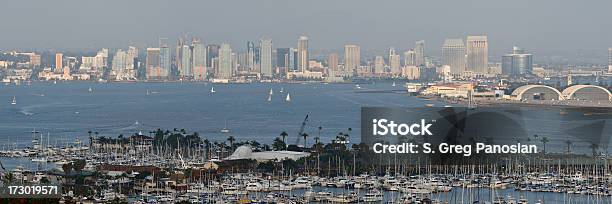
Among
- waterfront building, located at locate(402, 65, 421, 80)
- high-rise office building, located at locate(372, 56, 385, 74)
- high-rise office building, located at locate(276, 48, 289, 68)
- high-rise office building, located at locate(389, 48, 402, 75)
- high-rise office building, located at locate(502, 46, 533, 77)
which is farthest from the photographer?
high-rise office building, located at locate(276, 48, 289, 68)

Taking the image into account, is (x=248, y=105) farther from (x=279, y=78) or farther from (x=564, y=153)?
(x=279, y=78)

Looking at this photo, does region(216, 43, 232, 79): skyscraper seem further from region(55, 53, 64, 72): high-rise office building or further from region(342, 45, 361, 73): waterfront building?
region(55, 53, 64, 72): high-rise office building

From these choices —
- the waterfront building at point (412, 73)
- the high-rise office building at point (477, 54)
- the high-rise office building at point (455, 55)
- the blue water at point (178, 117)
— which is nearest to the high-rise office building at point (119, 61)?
the waterfront building at point (412, 73)

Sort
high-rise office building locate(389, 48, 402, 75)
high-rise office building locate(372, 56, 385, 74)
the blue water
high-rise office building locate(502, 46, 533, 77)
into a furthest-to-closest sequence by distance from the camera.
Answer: high-rise office building locate(372, 56, 385, 74), high-rise office building locate(389, 48, 402, 75), high-rise office building locate(502, 46, 533, 77), the blue water

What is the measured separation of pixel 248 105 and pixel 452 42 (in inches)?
953

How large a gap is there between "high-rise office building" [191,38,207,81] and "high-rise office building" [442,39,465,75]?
1272 centimetres

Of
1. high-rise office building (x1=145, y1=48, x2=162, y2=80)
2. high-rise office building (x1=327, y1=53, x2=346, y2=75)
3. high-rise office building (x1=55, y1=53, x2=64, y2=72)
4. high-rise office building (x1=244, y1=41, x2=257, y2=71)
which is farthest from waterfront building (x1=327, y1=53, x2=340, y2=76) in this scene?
high-rise office building (x1=55, y1=53, x2=64, y2=72)

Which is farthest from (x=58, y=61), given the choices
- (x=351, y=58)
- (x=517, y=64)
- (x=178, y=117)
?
(x=178, y=117)

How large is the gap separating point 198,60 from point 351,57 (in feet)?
25.3

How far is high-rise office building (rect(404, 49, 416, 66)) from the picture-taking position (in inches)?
2275

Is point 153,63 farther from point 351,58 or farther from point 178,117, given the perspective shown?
point 178,117

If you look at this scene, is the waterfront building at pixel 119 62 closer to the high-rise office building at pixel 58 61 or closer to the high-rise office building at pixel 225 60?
the high-rise office building at pixel 58 61

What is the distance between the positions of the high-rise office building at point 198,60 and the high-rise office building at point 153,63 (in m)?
1.75

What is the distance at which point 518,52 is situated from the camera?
53.5 m
